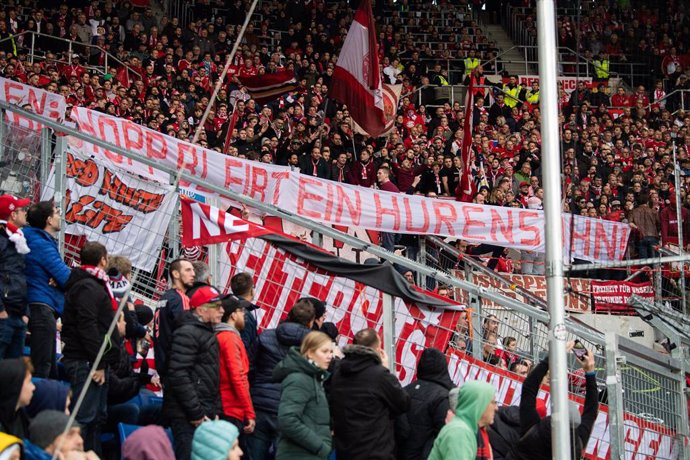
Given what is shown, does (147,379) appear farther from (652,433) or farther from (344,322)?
(652,433)

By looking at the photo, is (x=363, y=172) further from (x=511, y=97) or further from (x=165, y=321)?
(x=165, y=321)

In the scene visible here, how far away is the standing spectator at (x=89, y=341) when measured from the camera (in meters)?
7.59

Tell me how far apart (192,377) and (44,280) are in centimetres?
137

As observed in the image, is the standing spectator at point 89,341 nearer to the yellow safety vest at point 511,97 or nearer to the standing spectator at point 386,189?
the standing spectator at point 386,189

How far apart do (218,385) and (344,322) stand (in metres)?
2.06

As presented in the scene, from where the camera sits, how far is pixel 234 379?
7852mm

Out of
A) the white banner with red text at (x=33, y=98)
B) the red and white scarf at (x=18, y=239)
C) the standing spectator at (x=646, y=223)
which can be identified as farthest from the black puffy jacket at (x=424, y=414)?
the standing spectator at (x=646, y=223)

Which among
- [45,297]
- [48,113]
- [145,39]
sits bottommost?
[45,297]

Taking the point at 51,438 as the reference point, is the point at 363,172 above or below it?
above

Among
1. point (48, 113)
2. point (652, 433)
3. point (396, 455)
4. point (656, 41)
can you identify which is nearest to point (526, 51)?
point (656, 41)

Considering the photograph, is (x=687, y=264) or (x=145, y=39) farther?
(x=145, y=39)

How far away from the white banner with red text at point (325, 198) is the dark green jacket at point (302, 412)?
5092 millimetres

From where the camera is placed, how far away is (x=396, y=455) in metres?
7.98

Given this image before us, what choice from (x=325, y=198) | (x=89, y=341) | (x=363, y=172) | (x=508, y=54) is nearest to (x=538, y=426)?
(x=89, y=341)
